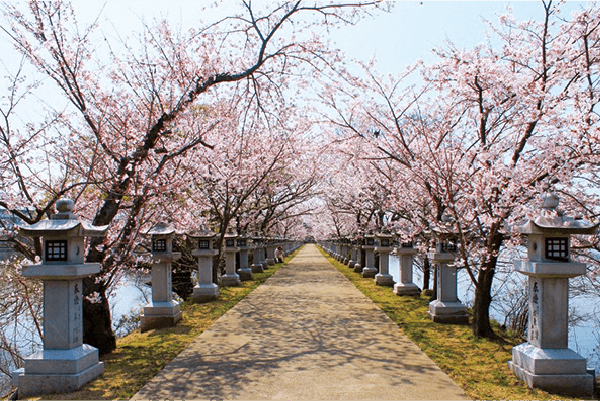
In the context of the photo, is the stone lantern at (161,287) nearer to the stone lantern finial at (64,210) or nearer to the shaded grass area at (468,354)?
the stone lantern finial at (64,210)

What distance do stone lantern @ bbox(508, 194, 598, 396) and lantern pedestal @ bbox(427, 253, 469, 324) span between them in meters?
3.33

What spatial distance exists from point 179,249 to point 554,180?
1232 cm

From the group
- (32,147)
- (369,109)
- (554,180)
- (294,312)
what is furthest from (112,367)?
(369,109)

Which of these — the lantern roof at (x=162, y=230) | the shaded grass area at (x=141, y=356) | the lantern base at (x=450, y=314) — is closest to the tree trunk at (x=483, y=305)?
the lantern base at (x=450, y=314)

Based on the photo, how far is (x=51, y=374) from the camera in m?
5.06

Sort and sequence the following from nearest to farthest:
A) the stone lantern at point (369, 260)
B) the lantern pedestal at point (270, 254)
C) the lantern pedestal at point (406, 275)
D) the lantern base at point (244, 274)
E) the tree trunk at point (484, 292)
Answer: the tree trunk at point (484, 292), the lantern pedestal at point (406, 275), the lantern base at point (244, 274), the stone lantern at point (369, 260), the lantern pedestal at point (270, 254)

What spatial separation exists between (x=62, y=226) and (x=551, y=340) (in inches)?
231

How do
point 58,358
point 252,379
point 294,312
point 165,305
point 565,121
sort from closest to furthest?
point 58,358
point 252,379
point 565,121
point 165,305
point 294,312

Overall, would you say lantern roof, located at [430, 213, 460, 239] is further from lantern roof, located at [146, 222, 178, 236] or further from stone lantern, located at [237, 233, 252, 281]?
stone lantern, located at [237, 233, 252, 281]

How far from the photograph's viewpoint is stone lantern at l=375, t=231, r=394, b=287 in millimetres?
14625

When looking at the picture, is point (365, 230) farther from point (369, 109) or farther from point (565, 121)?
point (565, 121)

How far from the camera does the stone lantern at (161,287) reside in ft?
28.4

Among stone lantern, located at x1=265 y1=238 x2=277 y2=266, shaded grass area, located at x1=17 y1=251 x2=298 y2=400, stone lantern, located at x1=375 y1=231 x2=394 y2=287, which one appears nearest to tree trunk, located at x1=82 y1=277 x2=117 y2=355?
shaded grass area, located at x1=17 y1=251 x2=298 y2=400

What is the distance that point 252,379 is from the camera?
548cm
